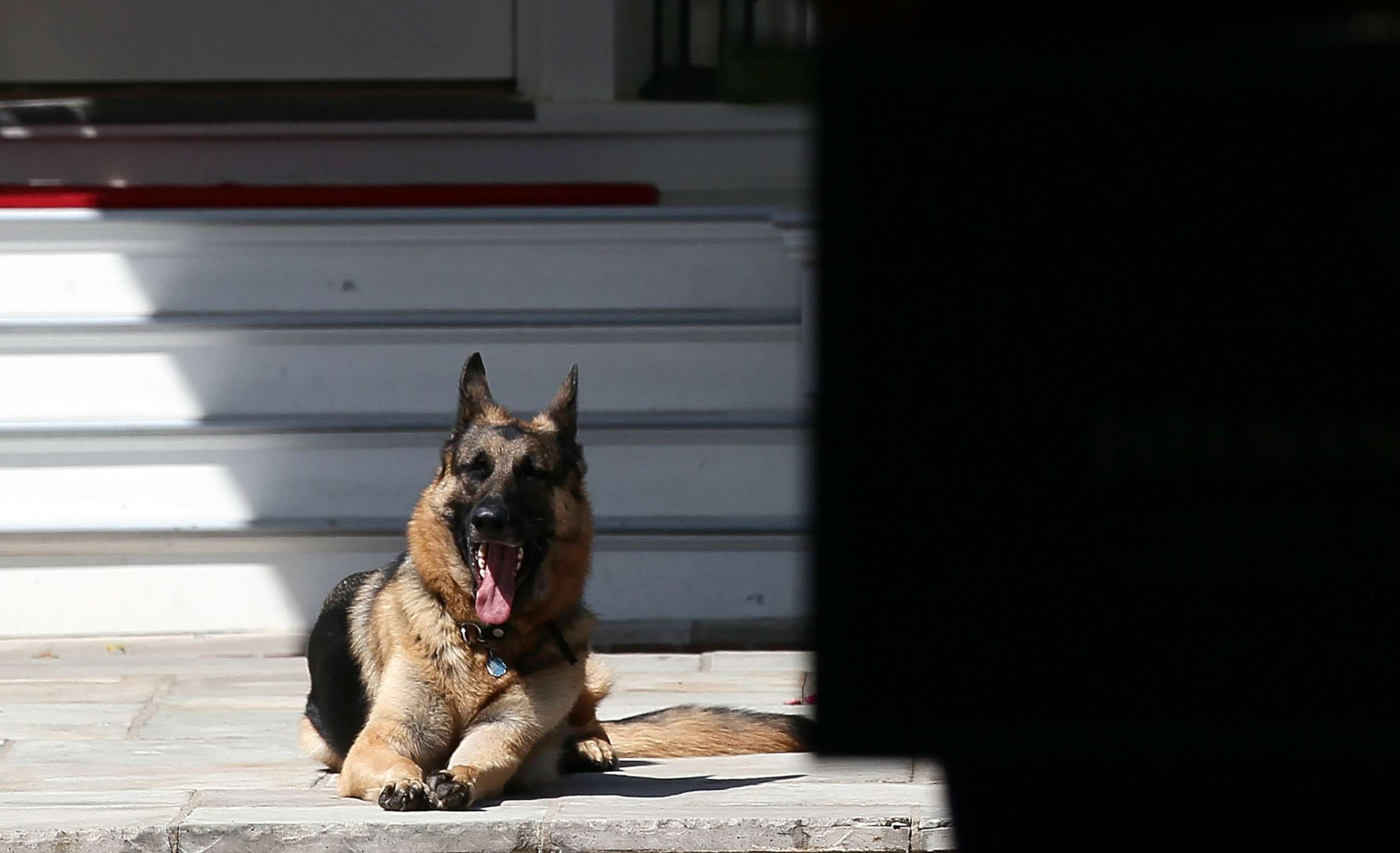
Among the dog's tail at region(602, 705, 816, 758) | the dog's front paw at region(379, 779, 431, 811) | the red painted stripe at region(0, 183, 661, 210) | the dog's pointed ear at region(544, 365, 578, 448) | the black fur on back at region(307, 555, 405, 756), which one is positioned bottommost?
the dog's tail at region(602, 705, 816, 758)

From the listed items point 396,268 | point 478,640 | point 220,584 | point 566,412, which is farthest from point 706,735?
point 396,268

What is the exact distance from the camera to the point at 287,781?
534cm

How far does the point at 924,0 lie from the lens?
1505mm

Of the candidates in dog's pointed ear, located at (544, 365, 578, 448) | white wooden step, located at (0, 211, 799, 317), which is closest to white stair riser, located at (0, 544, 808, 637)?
white wooden step, located at (0, 211, 799, 317)

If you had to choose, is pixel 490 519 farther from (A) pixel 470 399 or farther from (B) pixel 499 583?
(A) pixel 470 399

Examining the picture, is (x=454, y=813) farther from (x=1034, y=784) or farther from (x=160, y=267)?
(x=160, y=267)

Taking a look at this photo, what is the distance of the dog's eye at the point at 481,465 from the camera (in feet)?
16.6

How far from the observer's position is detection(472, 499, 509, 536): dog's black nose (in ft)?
16.1

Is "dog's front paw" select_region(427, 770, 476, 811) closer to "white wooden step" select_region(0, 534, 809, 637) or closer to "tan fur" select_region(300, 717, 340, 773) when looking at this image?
"tan fur" select_region(300, 717, 340, 773)

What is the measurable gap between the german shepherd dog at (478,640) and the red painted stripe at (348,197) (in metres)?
2.46

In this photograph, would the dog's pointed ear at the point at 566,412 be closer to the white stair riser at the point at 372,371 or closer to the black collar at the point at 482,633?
the black collar at the point at 482,633

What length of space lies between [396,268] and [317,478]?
924 mm

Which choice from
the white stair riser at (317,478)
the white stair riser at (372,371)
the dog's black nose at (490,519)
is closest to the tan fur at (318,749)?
the dog's black nose at (490,519)

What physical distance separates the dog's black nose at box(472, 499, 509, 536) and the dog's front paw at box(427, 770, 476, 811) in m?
0.64
